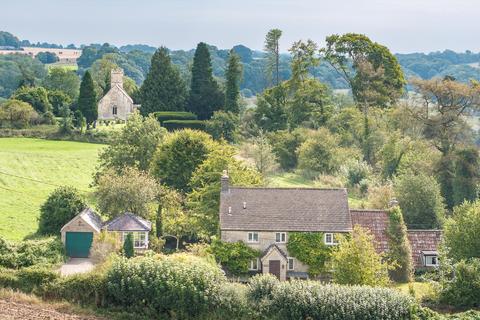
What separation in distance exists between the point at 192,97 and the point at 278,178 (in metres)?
18.9

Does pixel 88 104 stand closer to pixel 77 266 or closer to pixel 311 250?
pixel 77 266

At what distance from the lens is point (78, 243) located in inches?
1758

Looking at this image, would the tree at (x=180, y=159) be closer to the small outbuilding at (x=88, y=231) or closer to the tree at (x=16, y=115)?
the small outbuilding at (x=88, y=231)

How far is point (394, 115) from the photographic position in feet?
230

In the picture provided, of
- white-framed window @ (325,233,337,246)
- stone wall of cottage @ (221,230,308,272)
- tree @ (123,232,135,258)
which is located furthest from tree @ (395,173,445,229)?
tree @ (123,232,135,258)

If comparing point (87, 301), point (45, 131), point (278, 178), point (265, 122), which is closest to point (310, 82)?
point (265, 122)

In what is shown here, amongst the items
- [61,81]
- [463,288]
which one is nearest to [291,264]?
[463,288]

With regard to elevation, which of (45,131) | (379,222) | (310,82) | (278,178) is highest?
(310,82)

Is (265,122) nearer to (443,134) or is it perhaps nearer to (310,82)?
(310,82)

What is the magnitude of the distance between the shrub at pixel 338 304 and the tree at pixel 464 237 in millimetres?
9365

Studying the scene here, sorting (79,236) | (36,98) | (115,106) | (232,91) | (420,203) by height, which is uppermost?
(36,98)

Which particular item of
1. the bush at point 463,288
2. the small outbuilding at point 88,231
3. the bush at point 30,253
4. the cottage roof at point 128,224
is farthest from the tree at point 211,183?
the bush at point 463,288

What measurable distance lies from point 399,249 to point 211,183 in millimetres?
12868

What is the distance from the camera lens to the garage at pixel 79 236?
44.5 meters
